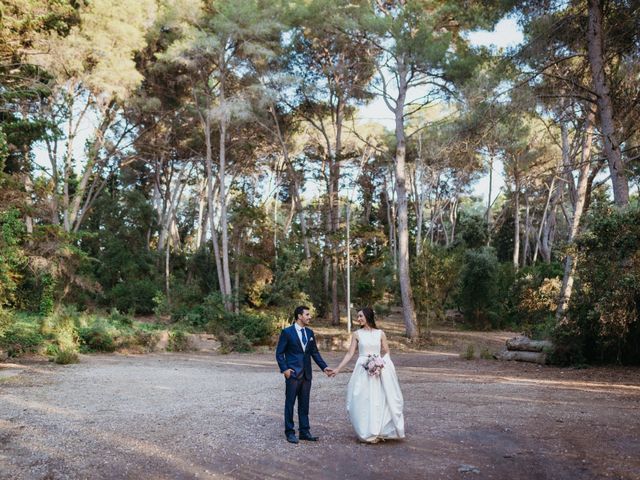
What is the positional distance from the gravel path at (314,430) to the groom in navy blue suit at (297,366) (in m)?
0.20

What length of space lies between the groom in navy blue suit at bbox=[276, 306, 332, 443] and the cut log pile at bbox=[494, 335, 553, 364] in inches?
293

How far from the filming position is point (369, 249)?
21.8 m

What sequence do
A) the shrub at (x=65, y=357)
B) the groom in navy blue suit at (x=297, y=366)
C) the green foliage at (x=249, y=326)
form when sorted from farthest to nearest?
the green foliage at (x=249, y=326) → the shrub at (x=65, y=357) → the groom in navy blue suit at (x=297, y=366)

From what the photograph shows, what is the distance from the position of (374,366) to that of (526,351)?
7.83 m

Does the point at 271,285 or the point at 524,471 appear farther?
the point at 271,285

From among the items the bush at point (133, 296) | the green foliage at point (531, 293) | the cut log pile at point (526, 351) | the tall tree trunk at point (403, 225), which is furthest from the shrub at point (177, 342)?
the green foliage at point (531, 293)

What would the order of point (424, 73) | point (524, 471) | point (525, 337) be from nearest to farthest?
point (524, 471) → point (525, 337) → point (424, 73)

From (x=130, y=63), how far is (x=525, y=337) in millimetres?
15661

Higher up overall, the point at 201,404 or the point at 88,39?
the point at 88,39

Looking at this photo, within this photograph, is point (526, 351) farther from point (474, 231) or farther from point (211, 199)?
point (474, 231)

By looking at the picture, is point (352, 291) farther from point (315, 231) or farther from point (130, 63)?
point (130, 63)

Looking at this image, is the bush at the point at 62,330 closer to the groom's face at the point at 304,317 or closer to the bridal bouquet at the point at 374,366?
the groom's face at the point at 304,317

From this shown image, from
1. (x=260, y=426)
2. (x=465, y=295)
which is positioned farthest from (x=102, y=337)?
(x=465, y=295)

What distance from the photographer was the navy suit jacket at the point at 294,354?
16.2 feet
